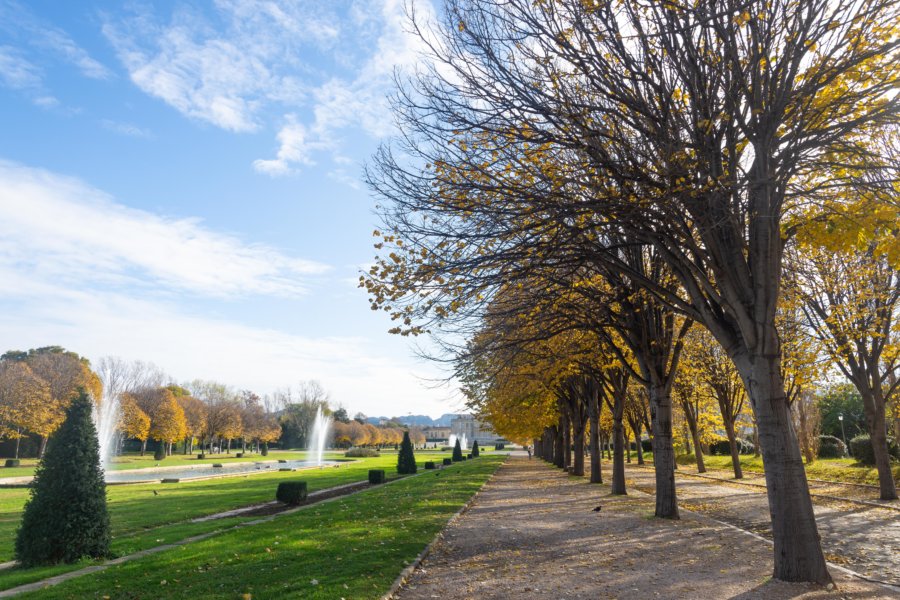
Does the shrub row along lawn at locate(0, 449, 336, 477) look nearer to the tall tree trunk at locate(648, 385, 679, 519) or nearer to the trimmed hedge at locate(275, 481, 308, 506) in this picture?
the trimmed hedge at locate(275, 481, 308, 506)

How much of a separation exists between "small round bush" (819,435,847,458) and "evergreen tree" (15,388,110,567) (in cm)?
3870

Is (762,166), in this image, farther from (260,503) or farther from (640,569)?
(260,503)

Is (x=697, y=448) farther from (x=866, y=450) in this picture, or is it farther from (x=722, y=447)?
(x=722, y=447)

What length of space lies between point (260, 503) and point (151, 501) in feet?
15.7

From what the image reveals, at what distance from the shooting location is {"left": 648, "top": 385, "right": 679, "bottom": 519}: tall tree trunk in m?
13.4

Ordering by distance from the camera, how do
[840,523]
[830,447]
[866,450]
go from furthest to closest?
[830,447]
[866,450]
[840,523]

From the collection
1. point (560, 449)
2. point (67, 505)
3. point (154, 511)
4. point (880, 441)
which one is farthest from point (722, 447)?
point (67, 505)

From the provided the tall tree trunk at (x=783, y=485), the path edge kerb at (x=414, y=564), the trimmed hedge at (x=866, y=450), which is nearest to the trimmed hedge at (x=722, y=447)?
the trimmed hedge at (x=866, y=450)

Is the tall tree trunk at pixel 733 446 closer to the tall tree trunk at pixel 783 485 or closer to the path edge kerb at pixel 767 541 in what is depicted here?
the path edge kerb at pixel 767 541

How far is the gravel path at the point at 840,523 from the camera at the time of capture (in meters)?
8.84

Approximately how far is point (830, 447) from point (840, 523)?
27.8 m

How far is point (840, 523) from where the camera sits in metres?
12.8

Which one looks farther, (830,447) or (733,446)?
(830,447)

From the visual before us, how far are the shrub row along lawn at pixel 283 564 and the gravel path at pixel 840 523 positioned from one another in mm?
6980
